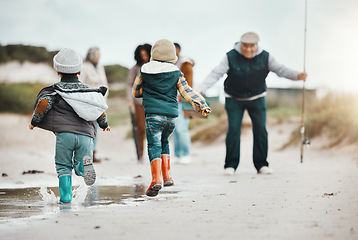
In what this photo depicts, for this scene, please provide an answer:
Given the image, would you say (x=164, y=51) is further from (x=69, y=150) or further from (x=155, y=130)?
(x=69, y=150)

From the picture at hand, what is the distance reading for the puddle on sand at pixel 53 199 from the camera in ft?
14.4

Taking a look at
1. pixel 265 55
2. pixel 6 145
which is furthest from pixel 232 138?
pixel 6 145

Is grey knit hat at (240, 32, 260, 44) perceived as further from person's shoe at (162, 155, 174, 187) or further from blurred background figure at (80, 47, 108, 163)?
blurred background figure at (80, 47, 108, 163)

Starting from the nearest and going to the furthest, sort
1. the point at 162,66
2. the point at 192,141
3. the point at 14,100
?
the point at 162,66
the point at 192,141
the point at 14,100

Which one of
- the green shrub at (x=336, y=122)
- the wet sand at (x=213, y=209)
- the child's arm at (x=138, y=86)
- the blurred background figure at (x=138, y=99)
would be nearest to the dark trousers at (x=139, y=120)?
the blurred background figure at (x=138, y=99)

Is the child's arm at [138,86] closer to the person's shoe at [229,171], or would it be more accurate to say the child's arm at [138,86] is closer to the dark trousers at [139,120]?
the person's shoe at [229,171]

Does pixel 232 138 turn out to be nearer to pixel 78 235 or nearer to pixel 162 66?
pixel 162 66

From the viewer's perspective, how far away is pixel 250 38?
23.9 feet

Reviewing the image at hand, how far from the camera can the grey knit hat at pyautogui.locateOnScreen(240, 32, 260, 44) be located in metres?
7.25

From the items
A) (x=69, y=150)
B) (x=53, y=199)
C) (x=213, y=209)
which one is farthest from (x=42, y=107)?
(x=213, y=209)

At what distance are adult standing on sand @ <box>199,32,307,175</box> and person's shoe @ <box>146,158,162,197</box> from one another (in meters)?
2.24

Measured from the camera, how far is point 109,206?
4.62m

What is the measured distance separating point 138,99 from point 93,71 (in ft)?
3.34

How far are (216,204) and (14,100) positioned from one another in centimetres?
2076
